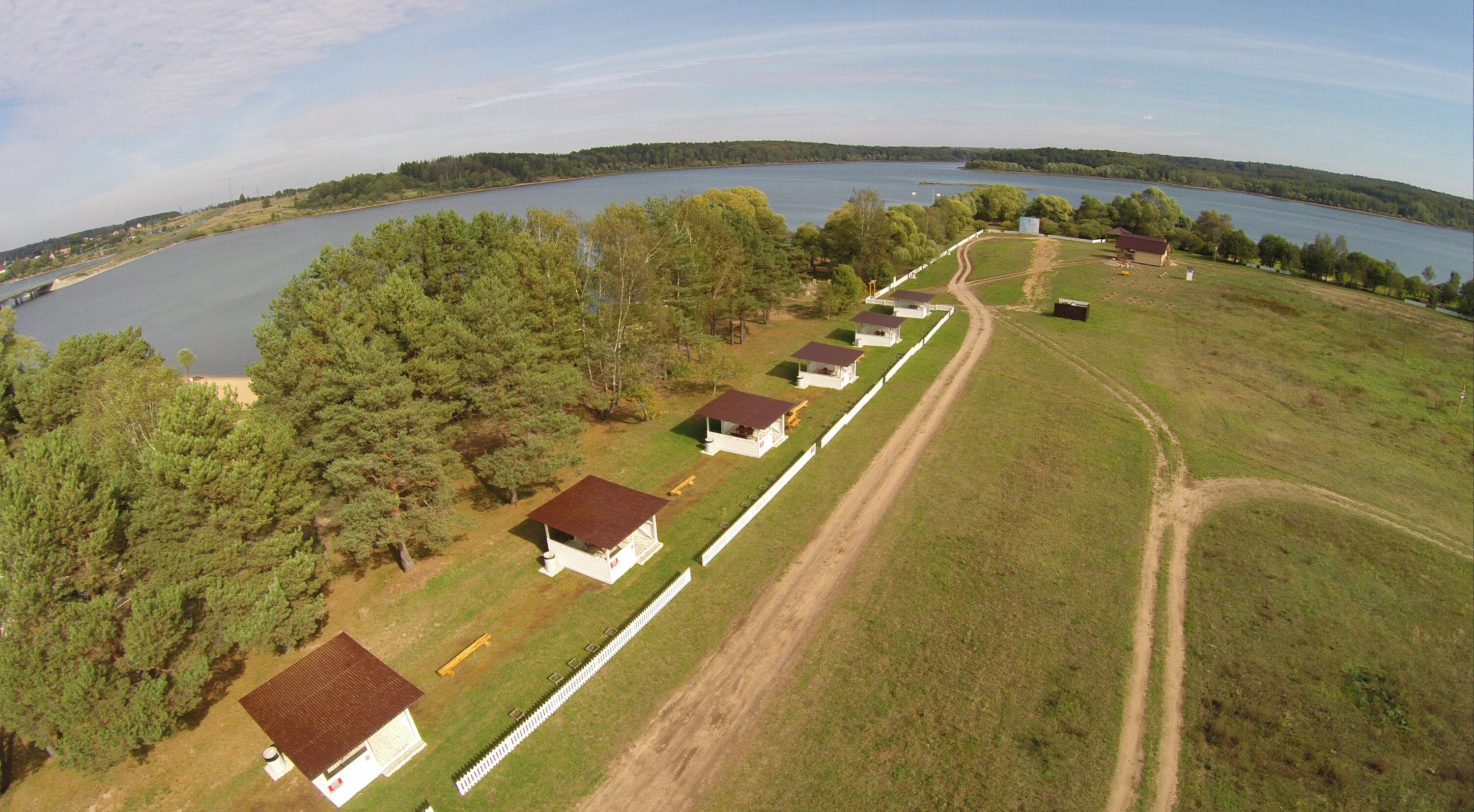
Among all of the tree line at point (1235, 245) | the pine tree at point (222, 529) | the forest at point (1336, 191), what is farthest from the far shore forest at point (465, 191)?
the pine tree at point (222, 529)

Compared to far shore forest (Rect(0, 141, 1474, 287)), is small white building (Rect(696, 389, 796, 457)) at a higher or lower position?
lower

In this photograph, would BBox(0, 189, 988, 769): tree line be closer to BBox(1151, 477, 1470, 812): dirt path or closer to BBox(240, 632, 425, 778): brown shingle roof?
BBox(240, 632, 425, 778): brown shingle roof

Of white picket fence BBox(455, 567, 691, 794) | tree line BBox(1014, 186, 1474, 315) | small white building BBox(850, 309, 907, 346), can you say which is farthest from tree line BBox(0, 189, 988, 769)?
tree line BBox(1014, 186, 1474, 315)

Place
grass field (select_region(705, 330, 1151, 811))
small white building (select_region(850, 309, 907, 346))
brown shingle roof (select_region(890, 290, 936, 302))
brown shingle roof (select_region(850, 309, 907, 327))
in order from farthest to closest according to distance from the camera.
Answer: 1. brown shingle roof (select_region(890, 290, 936, 302))
2. small white building (select_region(850, 309, 907, 346))
3. brown shingle roof (select_region(850, 309, 907, 327))
4. grass field (select_region(705, 330, 1151, 811))

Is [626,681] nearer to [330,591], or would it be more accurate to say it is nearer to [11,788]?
[330,591]

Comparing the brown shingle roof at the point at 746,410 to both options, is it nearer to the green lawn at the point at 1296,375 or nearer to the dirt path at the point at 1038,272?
the green lawn at the point at 1296,375

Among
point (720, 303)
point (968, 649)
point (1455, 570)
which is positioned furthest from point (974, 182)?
point (968, 649)
